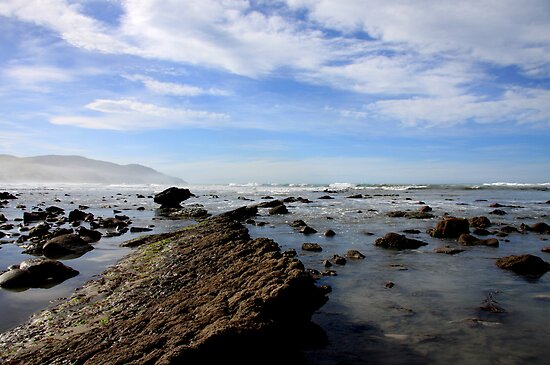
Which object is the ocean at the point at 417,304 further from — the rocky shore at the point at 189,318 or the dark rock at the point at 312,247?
the rocky shore at the point at 189,318

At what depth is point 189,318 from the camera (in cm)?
679

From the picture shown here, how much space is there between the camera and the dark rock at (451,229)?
20984mm

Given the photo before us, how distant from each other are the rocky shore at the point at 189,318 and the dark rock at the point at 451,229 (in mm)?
13289

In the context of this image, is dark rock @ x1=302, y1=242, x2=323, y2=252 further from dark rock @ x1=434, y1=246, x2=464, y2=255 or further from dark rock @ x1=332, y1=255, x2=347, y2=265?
dark rock @ x1=434, y1=246, x2=464, y2=255

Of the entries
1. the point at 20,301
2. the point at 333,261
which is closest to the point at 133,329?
the point at 20,301

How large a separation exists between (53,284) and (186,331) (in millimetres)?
8653

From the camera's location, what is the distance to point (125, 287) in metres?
10.5

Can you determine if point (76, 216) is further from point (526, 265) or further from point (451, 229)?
point (526, 265)

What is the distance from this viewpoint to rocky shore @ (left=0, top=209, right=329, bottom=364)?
19.3 feet

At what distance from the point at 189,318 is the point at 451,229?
60.9 feet

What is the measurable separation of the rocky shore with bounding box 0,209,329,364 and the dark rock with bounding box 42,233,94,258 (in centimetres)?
608

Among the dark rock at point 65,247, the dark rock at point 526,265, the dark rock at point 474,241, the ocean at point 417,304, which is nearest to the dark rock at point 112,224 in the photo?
the ocean at point 417,304

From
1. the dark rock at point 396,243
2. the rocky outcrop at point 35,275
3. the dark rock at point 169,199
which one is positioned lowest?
the rocky outcrop at point 35,275

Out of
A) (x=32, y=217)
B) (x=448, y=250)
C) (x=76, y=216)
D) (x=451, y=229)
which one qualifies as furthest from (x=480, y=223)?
(x=32, y=217)
